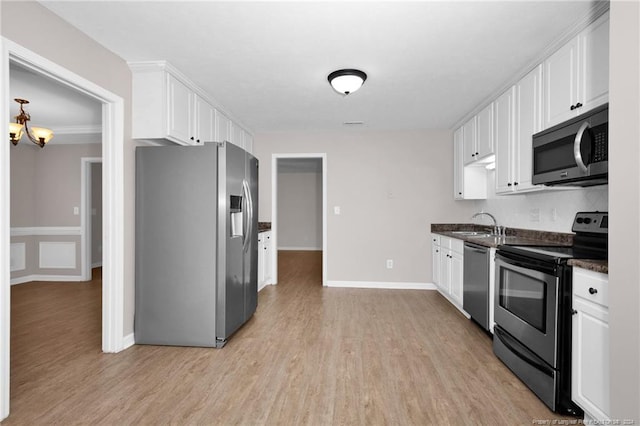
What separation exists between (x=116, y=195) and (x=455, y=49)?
9.39 ft

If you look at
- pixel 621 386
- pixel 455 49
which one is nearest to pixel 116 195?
pixel 455 49

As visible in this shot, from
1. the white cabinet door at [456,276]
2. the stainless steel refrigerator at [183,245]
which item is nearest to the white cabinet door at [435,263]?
the white cabinet door at [456,276]

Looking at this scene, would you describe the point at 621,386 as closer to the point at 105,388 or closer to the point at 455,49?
the point at 455,49

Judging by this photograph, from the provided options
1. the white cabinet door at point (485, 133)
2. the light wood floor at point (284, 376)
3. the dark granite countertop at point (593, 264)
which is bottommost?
the light wood floor at point (284, 376)

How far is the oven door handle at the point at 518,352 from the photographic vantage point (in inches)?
79.2

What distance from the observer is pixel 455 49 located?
2592 millimetres

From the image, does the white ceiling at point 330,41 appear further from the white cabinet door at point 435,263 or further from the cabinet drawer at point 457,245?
the white cabinet door at point 435,263

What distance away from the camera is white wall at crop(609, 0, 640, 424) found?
4.67ft

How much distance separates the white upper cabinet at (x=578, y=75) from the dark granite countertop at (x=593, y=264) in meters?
0.95

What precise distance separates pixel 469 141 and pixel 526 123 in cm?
142

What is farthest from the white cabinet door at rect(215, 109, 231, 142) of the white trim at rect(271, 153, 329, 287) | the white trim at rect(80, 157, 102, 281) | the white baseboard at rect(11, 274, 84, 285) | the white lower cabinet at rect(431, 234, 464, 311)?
the white baseboard at rect(11, 274, 84, 285)

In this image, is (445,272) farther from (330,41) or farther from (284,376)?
(330,41)

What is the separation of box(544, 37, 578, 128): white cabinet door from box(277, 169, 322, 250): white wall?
7.46 meters

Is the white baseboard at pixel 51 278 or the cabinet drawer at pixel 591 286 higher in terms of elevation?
the cabinet drawer at pixel 591 286
